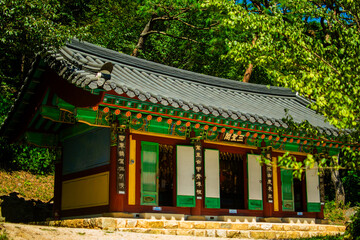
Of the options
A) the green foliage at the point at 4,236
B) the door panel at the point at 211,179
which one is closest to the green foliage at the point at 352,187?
the door panel at the point at 211,179

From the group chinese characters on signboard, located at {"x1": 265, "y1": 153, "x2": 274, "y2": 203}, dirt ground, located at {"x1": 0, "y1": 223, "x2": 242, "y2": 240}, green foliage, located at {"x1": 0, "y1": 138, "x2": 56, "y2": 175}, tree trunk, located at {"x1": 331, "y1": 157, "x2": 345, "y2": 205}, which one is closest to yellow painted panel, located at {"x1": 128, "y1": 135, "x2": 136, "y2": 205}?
dirt ground, located at {"x1": 0, "y1": 223, "x2": 242, "y2": 240}

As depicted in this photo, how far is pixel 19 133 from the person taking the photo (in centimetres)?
1417

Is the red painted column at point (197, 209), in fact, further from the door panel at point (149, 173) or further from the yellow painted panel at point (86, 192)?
the yellow painted panel at point (86, 192)

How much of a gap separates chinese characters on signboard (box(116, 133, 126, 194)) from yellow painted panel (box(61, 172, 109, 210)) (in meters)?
0.46

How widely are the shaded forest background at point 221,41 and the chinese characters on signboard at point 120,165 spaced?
8.91 ft

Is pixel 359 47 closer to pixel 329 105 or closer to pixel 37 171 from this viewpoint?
pixel 329 105

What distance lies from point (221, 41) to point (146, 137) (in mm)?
14050

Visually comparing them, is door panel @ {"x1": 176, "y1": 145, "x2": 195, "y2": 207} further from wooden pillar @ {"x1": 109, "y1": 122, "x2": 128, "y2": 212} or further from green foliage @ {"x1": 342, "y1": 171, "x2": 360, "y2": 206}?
green foliage @ {"x1": 342, "y1": 171, "x2": 360, "y2": 206}

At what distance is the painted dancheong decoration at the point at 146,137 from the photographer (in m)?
10.8

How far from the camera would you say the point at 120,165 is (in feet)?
36.1

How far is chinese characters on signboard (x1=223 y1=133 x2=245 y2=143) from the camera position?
13.5 m

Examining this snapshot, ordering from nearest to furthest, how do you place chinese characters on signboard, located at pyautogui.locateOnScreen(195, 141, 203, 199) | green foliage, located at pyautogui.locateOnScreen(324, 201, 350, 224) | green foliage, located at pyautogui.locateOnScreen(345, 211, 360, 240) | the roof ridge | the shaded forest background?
the shaded forest background < green foliage, located at pyautogui.locateOnScreen(345, 211, 360, 240) < chinese characters on signboard, located at pyautogui.locateOnScreen(195, 141, 203, 199) < the roof ridge < green foliage, located at pyautogui.locateOnScreen(324, 201, 350, 224)

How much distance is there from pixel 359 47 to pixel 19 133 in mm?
10102

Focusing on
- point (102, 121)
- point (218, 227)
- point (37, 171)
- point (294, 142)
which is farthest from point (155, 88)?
point (37, 171)
